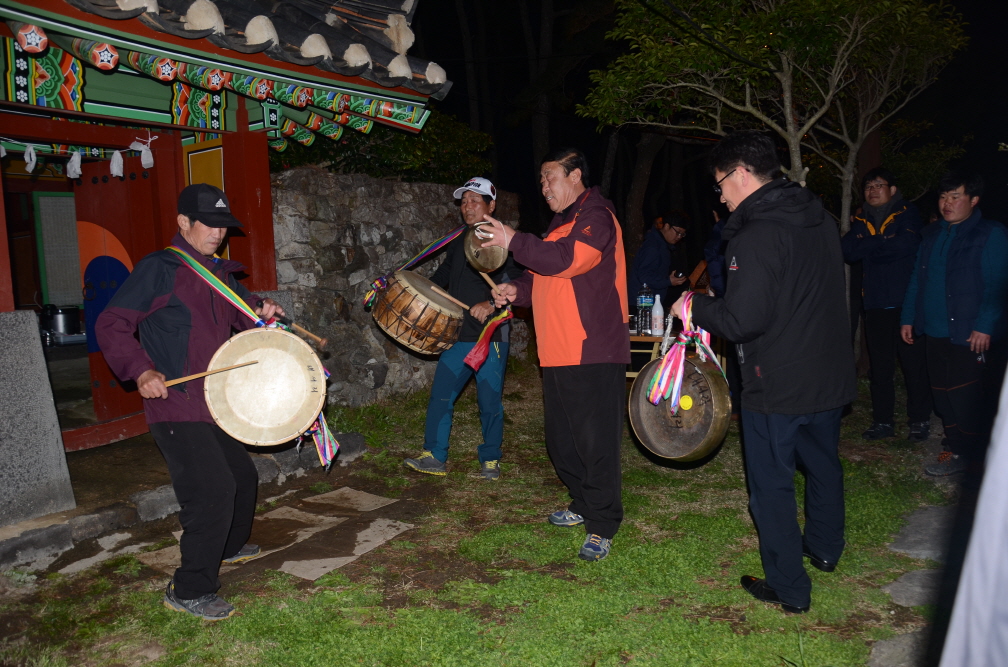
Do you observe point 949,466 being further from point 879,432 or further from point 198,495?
point 198,495

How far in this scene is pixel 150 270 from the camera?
120 inches

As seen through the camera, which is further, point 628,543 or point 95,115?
point 95,115

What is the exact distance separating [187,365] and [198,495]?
23.1 inches

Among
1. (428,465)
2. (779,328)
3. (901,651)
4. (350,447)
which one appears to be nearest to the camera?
(901,651)

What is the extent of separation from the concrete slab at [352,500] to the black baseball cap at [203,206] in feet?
7.44

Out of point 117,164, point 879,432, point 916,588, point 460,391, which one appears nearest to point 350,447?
point 460,391

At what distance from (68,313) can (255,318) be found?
10.9m

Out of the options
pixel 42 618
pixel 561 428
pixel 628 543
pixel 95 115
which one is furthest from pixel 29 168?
pixel 628 543

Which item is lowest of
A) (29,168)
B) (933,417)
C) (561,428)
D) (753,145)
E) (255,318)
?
(933,417)

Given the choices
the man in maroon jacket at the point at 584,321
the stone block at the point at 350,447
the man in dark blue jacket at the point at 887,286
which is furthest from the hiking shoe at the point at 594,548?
the man in dark blue jacket at the point at 887,286

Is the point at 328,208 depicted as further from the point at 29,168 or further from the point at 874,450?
the point at 874,450

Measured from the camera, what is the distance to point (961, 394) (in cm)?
491

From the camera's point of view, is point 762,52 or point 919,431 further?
point 762,52

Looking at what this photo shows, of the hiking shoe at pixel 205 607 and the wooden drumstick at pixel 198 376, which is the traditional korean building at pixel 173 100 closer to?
the wooden drumstick at pixel 198 376
